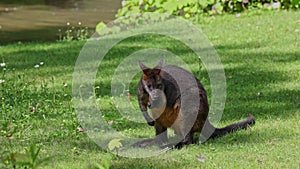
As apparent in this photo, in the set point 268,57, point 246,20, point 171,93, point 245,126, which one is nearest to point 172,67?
point 171,93

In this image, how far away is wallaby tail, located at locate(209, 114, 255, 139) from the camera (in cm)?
528

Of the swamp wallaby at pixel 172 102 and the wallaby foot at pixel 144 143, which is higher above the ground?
the swamp wallaby at pixel 172 102

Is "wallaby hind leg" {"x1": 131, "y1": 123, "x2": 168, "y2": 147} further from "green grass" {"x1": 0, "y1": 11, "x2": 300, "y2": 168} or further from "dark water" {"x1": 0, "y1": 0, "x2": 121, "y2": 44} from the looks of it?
"dark water" {"x1": 0, "y1": 0, "x2": 121, "y2": 44}

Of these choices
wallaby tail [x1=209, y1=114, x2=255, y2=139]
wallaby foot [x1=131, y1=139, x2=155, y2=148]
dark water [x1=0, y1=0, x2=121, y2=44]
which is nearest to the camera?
wallaby foot [x1=131, y1=139, x2=155, y2=148]

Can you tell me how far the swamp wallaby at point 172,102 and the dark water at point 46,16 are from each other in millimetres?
7031

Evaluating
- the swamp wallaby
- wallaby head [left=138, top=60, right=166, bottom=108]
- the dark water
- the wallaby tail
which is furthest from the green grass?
the dark water

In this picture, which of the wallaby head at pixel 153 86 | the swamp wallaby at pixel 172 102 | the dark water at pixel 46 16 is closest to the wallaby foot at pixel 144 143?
the swamp wallaby at pixel 172 102

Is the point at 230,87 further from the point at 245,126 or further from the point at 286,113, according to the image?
the point at 245,126

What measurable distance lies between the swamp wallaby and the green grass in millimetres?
160

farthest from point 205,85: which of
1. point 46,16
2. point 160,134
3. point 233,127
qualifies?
point 46,16

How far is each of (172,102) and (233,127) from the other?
71 cm

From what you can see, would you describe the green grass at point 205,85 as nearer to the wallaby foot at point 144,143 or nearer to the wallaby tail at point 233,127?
the wallaby tail at point 233,127

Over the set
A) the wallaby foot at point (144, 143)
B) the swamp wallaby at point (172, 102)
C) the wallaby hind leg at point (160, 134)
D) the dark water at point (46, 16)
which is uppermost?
the swamp wallaby at point (172, 102)

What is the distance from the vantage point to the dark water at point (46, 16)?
1251 cm
